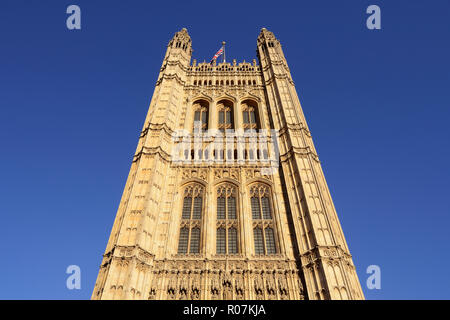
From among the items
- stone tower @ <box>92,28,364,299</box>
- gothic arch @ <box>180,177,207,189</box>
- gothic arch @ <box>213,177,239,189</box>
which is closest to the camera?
stone tower @ <box>92,28,364,299</box>

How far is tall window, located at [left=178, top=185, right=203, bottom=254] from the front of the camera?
20.1 metres

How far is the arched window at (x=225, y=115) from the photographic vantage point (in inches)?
1173

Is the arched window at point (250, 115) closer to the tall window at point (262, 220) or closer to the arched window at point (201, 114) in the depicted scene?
the arched window at point (201, 114)

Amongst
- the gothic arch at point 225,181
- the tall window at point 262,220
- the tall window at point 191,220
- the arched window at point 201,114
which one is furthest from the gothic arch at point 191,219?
the arched window at point 201,114

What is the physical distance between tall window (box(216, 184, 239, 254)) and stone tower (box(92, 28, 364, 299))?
0.06m

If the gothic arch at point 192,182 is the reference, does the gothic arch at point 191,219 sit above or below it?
below

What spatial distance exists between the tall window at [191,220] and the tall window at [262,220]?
335 centimetres

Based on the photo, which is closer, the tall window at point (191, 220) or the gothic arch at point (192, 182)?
the tall window at point (191, 220)

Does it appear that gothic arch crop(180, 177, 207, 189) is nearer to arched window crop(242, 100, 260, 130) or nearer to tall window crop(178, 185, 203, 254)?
tall window crop(178, 185, 203, 254)

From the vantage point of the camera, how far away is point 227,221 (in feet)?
70.5

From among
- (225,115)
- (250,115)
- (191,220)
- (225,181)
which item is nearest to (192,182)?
(225,181)

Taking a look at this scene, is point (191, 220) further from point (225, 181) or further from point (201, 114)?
point (201, 114)

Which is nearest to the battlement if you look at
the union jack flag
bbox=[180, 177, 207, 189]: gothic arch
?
the union jack flag

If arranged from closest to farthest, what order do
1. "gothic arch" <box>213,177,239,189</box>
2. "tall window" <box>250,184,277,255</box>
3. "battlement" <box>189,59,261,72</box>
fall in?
"tall window" <box>250,184,277,255</box>, "gothic arch" <box>213,177,239,189</box>, "battlement" <box>189,59,261,72</box>
